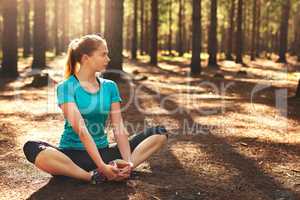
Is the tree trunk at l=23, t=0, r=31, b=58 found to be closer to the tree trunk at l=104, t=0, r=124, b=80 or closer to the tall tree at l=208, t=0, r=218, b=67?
the tall tree at l=208, t=0, r=218, b=67

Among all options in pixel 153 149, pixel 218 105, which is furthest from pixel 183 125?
pixel 153 149

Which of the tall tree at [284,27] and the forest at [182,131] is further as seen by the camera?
the tall tree at [284,27]

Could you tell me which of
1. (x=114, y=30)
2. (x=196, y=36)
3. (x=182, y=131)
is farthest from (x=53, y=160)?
(x=196, y=36)

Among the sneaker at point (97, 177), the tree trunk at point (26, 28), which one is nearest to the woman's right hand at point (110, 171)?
the sneaker at point (97, 177)

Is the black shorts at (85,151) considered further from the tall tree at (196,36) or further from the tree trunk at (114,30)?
the tall tree at (196,36)

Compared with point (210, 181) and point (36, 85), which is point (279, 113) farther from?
point (36, 85)

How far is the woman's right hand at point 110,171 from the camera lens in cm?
510

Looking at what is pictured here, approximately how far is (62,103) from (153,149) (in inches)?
51.1

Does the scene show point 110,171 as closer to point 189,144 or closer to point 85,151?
point 85,151

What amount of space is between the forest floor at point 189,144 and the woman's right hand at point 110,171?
0.15 meters

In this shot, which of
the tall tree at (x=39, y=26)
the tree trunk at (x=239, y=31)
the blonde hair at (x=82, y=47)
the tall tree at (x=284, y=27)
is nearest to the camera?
the blonde hair at (x=82, y=47)

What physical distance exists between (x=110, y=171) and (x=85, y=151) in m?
0.59

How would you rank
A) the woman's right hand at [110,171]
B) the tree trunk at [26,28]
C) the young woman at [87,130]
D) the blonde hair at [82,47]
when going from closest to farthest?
the woman's right hand at [110,171], the young woman at [87,130], the blonde hair at [82,47], the tree trunk at [26,28]

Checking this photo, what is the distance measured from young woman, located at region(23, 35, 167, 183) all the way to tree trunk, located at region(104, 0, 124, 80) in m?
11.9
